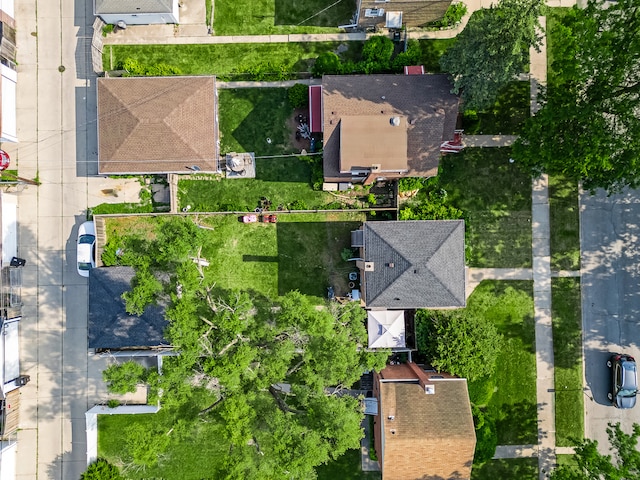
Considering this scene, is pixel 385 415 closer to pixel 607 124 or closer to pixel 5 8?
pixel 607 124

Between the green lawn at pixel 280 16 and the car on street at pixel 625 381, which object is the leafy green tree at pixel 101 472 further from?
the car on street at pixel 625 381

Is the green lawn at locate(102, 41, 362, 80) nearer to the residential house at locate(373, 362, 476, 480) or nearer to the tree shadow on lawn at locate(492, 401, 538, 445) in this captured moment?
the residential house at locate(373, 362, 476, 480)

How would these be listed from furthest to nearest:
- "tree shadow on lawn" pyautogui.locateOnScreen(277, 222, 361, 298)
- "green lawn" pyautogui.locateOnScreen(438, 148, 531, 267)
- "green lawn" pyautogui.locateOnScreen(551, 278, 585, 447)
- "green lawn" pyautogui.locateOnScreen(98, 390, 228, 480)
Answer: "green lawn" pyautogui.locateOnScreen(551, 278, 585, 447) < "green lawn" pyautogui.locateOnScreen(438, 148, 531, 267) < "tree shadow on lawn" pyautogui.locateOnScreen(277, 222, 361, 298) < "green lawn" pyautogui.locateOnScreen(98, 390, 228, 480)

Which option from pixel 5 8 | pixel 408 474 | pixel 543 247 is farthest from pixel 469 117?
pixel 5 8

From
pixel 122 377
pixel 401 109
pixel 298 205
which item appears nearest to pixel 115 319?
pixel 122 377

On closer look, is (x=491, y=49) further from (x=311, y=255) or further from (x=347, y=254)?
(x=311, y=255)

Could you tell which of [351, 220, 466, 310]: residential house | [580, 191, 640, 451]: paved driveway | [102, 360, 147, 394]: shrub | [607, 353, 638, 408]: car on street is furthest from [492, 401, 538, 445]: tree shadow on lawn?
[102, 360, 147, 394]: shrub

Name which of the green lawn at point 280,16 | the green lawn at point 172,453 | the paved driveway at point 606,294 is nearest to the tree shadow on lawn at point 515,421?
the paved driveway at point 606,294
